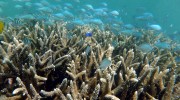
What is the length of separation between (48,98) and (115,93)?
2.76 feet

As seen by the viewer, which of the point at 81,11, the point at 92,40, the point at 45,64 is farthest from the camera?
the point at 81,11

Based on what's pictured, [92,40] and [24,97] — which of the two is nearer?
[24,97]

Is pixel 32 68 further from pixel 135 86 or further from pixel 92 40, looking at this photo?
pixel 92 40

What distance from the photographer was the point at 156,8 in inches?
3041

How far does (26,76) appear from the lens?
311cm

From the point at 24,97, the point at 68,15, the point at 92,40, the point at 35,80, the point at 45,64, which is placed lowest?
the point at 24,97

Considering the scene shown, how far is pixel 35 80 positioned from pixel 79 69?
28.3 inches

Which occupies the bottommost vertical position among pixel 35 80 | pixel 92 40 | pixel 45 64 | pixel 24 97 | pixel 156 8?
pixel 24 97

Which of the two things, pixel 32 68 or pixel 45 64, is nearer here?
pixel 32 68

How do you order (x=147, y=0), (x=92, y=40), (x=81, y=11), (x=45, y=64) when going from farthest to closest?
(x=147, y=0) < (x=81, y=11) < (x=92, y=40) < (x=45, y=64)

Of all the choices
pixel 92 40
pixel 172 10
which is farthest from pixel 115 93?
pixel 172 10

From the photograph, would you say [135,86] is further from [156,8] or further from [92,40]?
[156,8]

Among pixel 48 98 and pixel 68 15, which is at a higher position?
pixel 68 15

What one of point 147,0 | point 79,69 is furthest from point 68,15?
point 147,0
